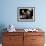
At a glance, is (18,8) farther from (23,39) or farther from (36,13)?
(23,39)

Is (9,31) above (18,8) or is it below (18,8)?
below

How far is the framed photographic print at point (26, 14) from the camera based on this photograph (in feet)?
15.3

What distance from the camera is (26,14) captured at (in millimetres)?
4691

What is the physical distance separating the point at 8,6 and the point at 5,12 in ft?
0.74

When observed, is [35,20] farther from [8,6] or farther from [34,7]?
[8,6]

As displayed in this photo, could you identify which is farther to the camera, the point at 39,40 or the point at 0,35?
the point at 0,35

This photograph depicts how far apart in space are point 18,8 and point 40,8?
739mm

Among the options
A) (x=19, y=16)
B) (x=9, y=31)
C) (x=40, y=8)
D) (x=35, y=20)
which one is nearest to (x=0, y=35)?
(x=9, y=31)

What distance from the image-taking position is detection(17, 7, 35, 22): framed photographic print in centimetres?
466

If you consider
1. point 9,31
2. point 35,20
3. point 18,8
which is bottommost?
point 9,31

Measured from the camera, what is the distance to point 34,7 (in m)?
4.65

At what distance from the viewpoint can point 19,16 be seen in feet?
15.3

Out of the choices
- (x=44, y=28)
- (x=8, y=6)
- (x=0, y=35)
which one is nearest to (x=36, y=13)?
(x=44, y=28)

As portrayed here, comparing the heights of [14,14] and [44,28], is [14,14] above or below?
above
